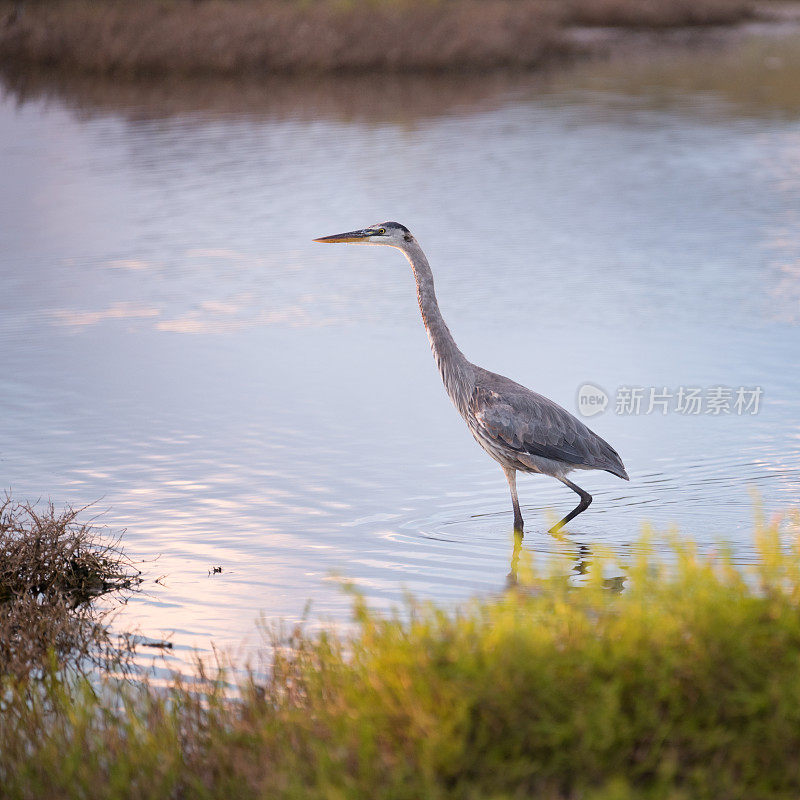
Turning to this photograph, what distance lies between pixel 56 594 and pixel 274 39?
2659 centimetres

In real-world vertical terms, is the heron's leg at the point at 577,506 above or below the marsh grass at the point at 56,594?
above

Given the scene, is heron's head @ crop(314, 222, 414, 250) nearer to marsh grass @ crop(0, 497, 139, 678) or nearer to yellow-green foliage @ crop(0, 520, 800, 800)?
marsh grass @ crop(0, 497, 139, 678)

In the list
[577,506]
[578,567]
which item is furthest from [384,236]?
[578,567]

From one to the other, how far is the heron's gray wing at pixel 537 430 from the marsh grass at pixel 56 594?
7.23 ft

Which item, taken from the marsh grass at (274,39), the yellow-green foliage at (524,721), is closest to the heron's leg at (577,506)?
the yellow-green foliage at (524,721)

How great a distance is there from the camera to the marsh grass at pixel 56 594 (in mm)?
5527

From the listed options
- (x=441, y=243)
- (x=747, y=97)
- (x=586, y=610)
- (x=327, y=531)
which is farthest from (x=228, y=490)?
(x=747, y=97)

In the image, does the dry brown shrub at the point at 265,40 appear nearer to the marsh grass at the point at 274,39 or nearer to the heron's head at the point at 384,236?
the marsh grass at the point at 274,39

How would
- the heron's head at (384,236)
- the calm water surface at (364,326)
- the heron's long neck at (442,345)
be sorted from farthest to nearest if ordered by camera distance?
the heron's head at (384,236), the heron's long neck at (442,345), the calm water surface at (364,326)

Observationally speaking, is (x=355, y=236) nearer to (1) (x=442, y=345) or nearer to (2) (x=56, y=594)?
(1) (x=442, y=345)

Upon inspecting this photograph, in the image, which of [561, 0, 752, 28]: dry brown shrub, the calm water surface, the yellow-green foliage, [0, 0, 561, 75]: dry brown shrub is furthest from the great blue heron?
[561, 0, 752, 28]: dry brown shrub

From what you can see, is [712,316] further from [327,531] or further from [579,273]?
[327,531]

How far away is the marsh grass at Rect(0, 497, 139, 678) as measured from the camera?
5.53 meters

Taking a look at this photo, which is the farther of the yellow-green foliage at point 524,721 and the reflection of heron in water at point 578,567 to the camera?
the reflection of heron in water at point 578,567
